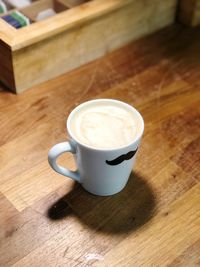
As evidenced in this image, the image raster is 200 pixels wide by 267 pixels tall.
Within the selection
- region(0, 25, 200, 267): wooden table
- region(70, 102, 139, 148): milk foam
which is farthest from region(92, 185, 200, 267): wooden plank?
region(70, 102, 139, 148): milk foam

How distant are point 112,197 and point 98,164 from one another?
0.07m

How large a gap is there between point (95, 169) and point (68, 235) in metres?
0.08

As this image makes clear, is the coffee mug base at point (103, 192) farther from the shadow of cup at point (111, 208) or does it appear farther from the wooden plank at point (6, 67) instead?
the wooden plank at point (6, 67)

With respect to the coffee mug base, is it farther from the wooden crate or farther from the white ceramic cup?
the wooden crate

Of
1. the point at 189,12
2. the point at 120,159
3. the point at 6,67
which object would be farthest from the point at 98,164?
the point at 189,12

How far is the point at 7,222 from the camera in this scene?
529mm

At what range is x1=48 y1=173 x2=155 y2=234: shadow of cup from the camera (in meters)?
0.53

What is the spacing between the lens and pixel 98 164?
1.67 feet

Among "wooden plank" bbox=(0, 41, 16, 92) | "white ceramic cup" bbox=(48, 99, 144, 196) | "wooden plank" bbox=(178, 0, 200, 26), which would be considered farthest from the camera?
"wooden plank" bbox=(178, 0, 200, 26)

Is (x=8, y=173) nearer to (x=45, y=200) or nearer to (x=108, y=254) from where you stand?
(x=45, y=200)

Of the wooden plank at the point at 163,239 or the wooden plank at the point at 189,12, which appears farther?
the wooden plank at the point at 189,12

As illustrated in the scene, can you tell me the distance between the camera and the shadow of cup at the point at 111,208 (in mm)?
532

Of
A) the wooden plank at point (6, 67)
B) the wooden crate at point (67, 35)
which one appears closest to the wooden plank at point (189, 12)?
the wooden crate at point (67, 35)

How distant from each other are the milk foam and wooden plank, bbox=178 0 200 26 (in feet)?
1.41
